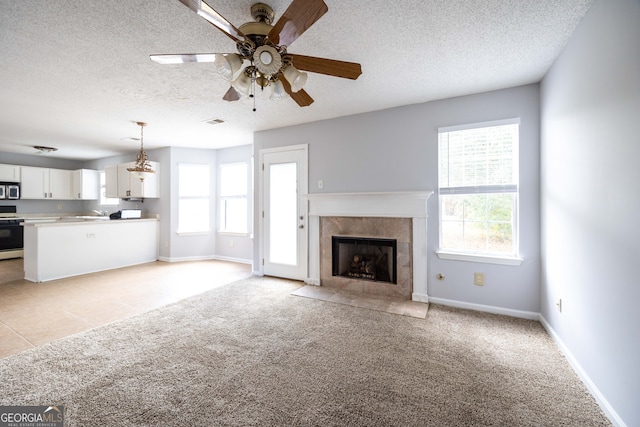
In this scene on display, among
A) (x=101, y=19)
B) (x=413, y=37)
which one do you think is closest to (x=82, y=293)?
(x=101, y=19)

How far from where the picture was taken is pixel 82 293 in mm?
3607

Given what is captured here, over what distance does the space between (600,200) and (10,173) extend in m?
9.89

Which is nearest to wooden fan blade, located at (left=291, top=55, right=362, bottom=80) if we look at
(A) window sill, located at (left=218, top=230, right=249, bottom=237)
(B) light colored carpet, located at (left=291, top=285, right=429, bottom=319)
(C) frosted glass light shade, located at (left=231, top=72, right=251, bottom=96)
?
(C) frosted glass light shade, located at (left=231, top=72, right=251, bottom=96)

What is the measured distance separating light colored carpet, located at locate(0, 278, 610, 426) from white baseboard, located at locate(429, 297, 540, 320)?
0.44 ft

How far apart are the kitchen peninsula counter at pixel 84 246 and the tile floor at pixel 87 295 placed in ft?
0.82

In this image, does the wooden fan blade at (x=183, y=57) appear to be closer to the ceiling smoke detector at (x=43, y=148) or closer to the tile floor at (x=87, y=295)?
the tile floor at (x=87, y=295)

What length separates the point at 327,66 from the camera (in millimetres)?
1734

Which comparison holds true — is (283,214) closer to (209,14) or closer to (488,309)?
(488,309)

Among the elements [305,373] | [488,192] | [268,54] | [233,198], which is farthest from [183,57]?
[233,198]

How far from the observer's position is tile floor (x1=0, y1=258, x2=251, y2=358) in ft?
8.38

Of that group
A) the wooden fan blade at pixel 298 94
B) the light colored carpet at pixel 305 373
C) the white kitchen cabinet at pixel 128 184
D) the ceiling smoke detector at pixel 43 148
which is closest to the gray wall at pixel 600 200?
the light colored carpet at pixel 305 373

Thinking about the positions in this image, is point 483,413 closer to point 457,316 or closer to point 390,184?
point 457,316

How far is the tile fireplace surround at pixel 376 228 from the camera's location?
10.7 feet

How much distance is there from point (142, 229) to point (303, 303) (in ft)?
14.3
